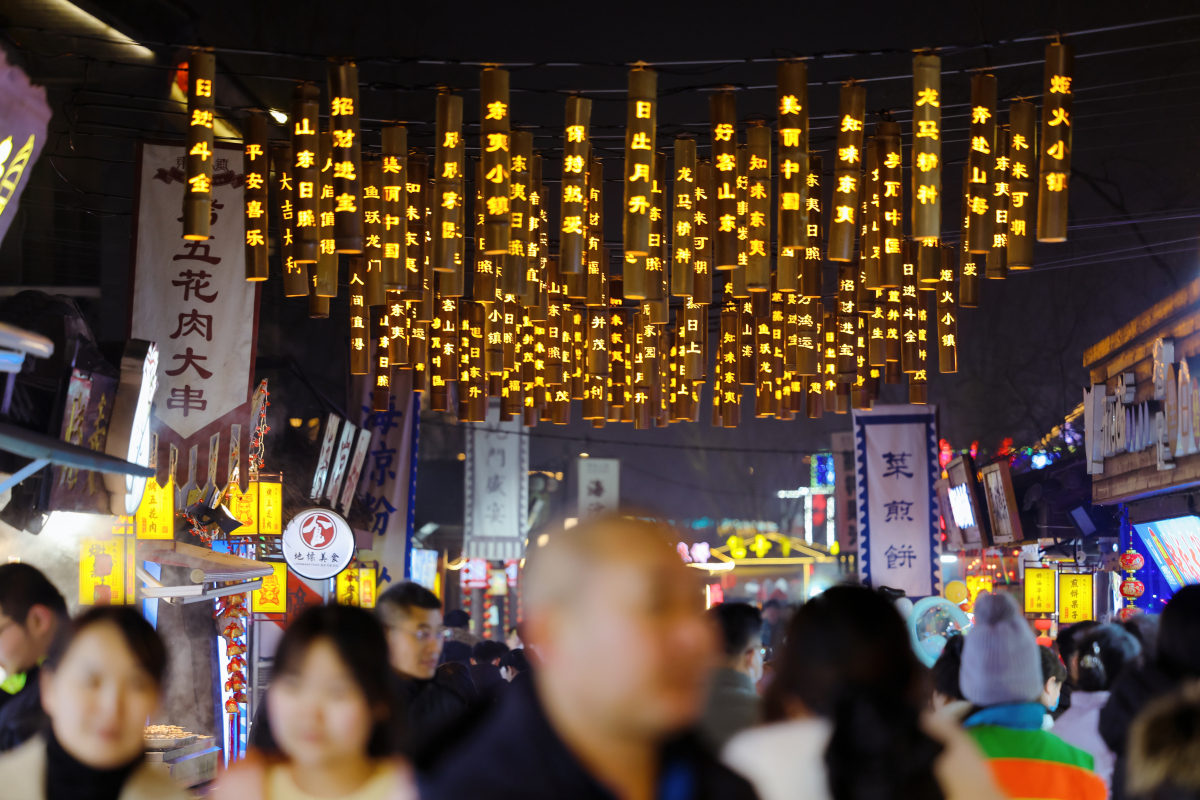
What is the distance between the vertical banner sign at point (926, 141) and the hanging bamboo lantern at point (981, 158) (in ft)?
1.80

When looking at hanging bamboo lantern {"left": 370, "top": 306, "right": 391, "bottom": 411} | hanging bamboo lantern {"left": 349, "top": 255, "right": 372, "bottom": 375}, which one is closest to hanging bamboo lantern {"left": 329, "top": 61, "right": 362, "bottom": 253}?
hanging bamboo lantern {"left": 349, "top": 255, "right": 372, "bottom": 375}

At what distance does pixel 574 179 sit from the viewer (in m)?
10.1

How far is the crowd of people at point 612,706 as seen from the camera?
1.76m

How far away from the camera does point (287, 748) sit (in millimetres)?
3057

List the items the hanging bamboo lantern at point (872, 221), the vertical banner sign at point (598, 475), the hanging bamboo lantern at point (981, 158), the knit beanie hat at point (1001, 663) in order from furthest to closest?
the vertical banner sign at point (598, 475), the hanging bamboo lantern at point (872, 221), the hanging bamboo lantern at point (981, 158), the knit beanie hat at point (1001, 663)

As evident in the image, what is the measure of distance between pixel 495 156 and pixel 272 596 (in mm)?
10331

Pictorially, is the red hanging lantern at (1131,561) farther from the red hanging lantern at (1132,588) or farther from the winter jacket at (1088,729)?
the winter jacket at (1088,729)

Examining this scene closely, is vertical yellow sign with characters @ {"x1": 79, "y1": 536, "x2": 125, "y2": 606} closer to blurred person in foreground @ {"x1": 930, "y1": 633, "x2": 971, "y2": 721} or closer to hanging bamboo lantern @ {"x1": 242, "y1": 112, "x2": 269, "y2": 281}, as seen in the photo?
hanging bamboo lantern @ {"x1": 242, "y1": 112, "x2": 269, "y2": 281}

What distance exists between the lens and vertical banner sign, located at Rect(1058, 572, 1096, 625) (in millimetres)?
21078

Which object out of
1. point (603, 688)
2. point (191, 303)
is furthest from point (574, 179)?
point (603, 688)

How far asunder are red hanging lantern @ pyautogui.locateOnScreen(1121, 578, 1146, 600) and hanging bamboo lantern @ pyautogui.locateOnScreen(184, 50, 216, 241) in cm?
1474

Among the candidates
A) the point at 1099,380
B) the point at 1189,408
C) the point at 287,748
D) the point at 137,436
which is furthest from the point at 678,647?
the point at 1099,380

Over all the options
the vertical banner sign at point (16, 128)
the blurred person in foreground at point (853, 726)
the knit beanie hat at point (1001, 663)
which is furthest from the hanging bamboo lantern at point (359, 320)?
the blurred person in foreground at point (853, 726)

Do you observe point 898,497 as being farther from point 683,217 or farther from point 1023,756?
point 1023,756
